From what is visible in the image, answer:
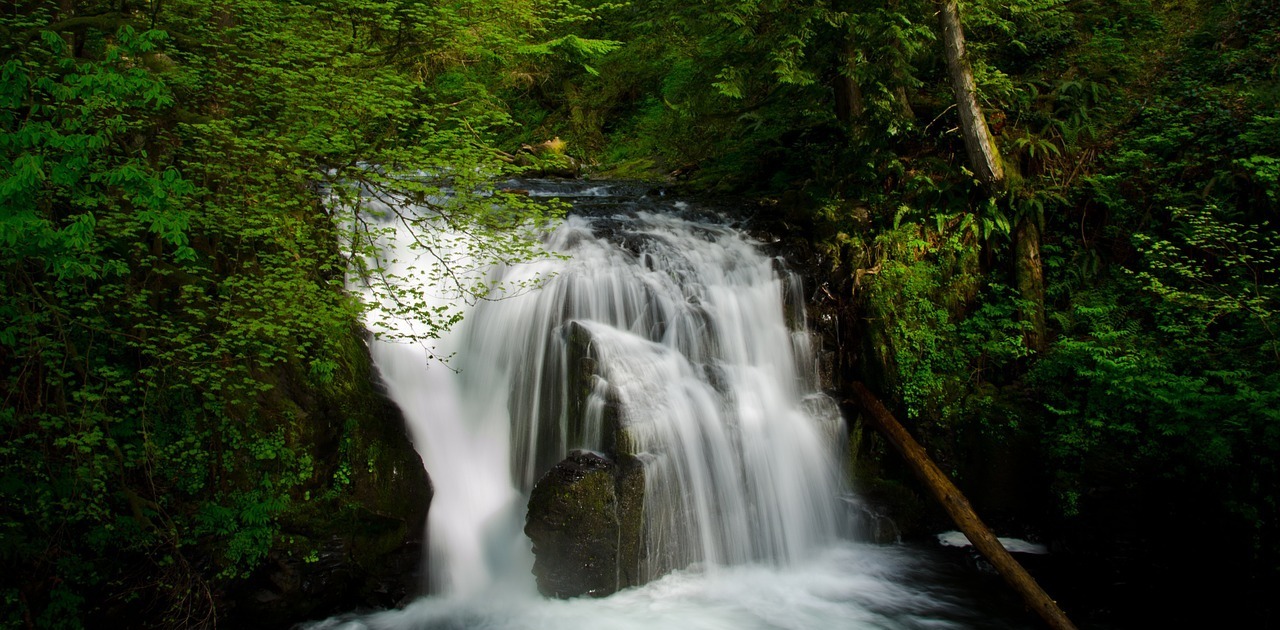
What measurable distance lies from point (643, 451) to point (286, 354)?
124 inches

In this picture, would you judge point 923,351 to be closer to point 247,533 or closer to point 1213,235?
point 1213,235

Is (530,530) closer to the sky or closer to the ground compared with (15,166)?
closer to the ground

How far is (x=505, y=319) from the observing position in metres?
7.01

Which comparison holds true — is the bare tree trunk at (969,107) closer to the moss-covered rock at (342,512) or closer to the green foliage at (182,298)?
the green foliage at (182,298)

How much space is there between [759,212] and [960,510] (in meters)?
4.97

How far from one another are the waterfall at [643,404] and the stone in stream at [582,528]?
1.18 ft

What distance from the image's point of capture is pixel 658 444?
6234mm

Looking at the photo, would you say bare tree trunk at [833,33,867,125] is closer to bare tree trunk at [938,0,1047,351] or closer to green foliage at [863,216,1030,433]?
bare tree trunk at [938,0,1047,351]

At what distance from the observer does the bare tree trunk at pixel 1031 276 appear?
7.45 m

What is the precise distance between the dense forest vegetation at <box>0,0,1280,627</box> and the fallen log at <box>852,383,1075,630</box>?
0.34 metres

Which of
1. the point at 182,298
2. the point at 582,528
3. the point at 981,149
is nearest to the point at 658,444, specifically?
the point at 582,528

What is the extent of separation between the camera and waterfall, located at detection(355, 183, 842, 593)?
616 cm

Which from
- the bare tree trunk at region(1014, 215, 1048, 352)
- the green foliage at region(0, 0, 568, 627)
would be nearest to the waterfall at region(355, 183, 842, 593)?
the green foliage at region(0, 0, 568, 627)

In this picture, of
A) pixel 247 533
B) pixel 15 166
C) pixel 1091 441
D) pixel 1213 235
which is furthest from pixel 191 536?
pixel 1213 235
